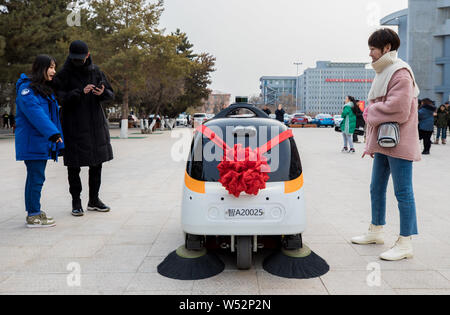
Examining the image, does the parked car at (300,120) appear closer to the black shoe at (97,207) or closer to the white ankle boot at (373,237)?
the black shoe at (97,207)

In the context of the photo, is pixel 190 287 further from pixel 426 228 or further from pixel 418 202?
pixel 418 202

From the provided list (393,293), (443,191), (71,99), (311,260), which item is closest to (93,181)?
(71,99)

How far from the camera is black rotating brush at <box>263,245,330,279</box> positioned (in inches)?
143

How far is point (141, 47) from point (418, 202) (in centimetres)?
2430

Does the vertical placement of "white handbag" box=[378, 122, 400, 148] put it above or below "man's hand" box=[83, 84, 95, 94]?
below

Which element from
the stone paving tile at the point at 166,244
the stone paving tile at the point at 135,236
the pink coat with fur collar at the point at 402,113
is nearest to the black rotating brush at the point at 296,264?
the stone paving tile at the point at 166,244

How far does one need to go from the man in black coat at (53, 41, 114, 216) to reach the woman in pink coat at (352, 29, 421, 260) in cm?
334

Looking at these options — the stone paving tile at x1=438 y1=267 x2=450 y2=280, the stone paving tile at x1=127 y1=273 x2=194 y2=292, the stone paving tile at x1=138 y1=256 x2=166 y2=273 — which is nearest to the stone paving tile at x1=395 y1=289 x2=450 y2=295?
the stone paving tile at x1=438 y1=267 x2=450 y2=280

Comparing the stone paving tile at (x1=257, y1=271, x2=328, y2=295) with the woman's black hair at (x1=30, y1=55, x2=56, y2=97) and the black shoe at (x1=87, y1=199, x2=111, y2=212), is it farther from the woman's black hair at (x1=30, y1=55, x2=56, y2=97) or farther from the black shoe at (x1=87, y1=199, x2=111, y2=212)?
the woman's black hair at (x1=30, y1=55, x2=56, y2=97)

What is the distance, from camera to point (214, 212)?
3617 mm

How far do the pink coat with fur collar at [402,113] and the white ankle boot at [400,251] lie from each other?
0.77 meters

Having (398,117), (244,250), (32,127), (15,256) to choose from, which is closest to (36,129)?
(32,127)

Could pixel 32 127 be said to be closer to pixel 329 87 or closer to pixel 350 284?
pixel 350 284

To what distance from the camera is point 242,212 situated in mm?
3602
